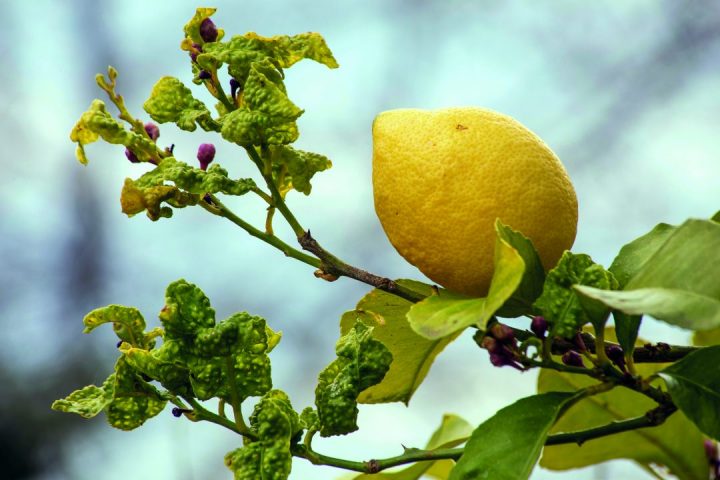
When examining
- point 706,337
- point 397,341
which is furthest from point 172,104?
point 706,337

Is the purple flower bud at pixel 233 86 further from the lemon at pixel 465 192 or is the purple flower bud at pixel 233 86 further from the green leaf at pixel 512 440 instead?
the green leaf at pixel 512 440

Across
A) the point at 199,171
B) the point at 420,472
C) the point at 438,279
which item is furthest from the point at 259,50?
the point at 420,472

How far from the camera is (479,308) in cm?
52

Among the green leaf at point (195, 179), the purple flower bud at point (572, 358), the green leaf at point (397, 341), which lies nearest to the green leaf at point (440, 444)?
the green leaf at point (397, 341)

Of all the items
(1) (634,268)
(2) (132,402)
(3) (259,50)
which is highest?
(3) (259,50)

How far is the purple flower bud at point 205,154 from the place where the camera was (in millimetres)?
617

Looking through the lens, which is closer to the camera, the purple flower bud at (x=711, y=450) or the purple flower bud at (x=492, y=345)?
the purple flower bud at (x=492, y=345)

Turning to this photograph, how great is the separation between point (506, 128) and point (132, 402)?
32cm

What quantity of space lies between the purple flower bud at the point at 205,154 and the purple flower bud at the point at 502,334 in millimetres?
238

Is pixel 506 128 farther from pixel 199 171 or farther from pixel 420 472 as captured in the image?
pixel 420 472

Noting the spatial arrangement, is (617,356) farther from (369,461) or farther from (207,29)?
(207,29)

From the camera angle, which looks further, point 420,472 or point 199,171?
point 420,472

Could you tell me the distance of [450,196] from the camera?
1.91ft

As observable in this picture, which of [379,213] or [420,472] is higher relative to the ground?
[379,213]
